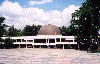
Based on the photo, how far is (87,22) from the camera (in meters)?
68.9

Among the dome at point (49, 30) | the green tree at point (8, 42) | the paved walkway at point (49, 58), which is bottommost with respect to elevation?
the paved walkway at point (49, 58)

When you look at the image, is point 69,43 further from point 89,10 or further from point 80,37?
point 89,10

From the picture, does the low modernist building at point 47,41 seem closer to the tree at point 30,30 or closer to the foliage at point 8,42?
the foliage at point 8,42

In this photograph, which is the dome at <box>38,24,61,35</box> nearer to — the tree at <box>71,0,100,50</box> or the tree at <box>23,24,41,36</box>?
the tree at <box>23,24,41,36</box>

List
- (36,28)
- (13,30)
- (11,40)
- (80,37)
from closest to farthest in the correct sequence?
(80,37), (11,40), (36,28), (13,30)

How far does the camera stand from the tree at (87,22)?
62906 mm

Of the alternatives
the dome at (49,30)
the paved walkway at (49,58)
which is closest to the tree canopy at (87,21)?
the paved walkway at (49,58)

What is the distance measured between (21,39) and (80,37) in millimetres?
36176

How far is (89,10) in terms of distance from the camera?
6394cm

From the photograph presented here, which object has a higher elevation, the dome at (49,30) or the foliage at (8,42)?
the dome at (49,30)

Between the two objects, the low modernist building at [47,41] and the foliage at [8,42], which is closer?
the foliage at [8,42]

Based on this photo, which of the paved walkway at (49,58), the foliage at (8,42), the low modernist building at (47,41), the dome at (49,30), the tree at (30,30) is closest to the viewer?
the paved walkway at (49,58)

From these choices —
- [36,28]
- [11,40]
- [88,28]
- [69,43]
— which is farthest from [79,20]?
[36,28]

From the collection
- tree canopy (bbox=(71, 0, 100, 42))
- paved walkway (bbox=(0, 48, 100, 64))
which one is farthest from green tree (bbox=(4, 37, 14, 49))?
paved walkway (bbox=(0, 48, 100, 64))
